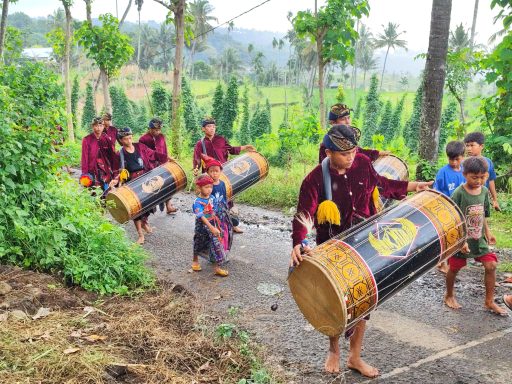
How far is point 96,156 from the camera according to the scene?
750 centimetres

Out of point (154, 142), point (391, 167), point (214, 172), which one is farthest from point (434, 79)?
point (154, 142)

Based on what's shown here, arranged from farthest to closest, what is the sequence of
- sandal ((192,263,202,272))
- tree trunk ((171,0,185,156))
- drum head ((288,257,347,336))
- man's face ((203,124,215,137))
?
tree trunk ((171,0,185,156)) < man's face ((203,124,215,137)) < sandal ((192,263,202,272)) < drum head ((288,257,347,336))

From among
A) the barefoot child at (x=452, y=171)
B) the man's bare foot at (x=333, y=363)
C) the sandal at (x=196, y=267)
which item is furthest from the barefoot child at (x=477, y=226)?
the sandal at (x=196, y=267)

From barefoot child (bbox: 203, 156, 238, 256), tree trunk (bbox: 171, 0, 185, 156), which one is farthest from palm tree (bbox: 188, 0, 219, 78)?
barefoot child (bbox: 203, 156, 238, 256)

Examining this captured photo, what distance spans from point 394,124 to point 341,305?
33931mm

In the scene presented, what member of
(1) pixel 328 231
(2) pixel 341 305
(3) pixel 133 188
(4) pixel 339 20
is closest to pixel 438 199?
(1) pixel 328 231

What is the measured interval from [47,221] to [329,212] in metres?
3.06

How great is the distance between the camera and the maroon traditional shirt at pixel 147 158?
23.6ft

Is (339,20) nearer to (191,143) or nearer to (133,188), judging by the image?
(133,188)

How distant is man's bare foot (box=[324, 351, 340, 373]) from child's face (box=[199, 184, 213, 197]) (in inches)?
102

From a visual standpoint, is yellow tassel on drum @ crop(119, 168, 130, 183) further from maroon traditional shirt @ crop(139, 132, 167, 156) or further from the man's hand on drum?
the man's hand on drum

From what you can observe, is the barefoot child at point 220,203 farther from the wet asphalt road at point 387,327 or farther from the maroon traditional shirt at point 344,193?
the maroon traditional shirt at point 344,193

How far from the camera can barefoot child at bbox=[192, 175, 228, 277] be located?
5426 mm

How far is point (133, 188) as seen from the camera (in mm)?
6465
